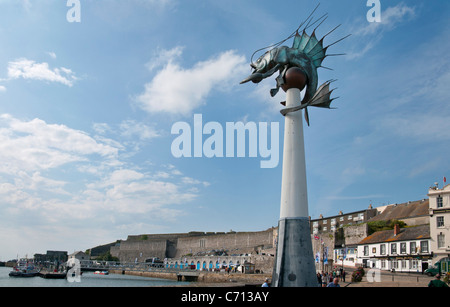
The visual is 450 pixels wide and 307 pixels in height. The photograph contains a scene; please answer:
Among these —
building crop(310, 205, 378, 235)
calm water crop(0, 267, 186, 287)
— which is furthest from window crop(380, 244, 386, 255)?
calm water crop(0, 267, 186, 287)

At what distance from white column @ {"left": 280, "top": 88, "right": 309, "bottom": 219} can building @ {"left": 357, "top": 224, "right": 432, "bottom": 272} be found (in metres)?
30.1

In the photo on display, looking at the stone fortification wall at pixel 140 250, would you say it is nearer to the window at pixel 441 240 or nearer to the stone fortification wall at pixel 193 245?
the stone fortification wall at pixel 193 245

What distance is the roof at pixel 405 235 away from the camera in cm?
4341

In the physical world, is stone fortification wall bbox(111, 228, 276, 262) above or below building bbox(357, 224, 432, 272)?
below

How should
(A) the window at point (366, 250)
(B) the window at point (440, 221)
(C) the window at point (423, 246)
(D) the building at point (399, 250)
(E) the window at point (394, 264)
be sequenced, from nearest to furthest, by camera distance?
(B) the window at point (440, 221), (C) the window at point (423, 246), (D) the building at point (399, 250), (E) the window at point (394, 264), (A) the window at point (366, 250)

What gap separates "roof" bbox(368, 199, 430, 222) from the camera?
6010 centimetres

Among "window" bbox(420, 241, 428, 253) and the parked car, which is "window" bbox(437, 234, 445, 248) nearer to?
"window" bbox(420, 241, 428, 253)

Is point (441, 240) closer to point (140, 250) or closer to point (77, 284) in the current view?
point (77, 284)

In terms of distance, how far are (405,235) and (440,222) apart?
246 inches

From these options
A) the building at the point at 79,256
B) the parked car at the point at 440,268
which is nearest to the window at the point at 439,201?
the parked car at the point at 440,268

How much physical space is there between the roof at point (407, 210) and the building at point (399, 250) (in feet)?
39.4
